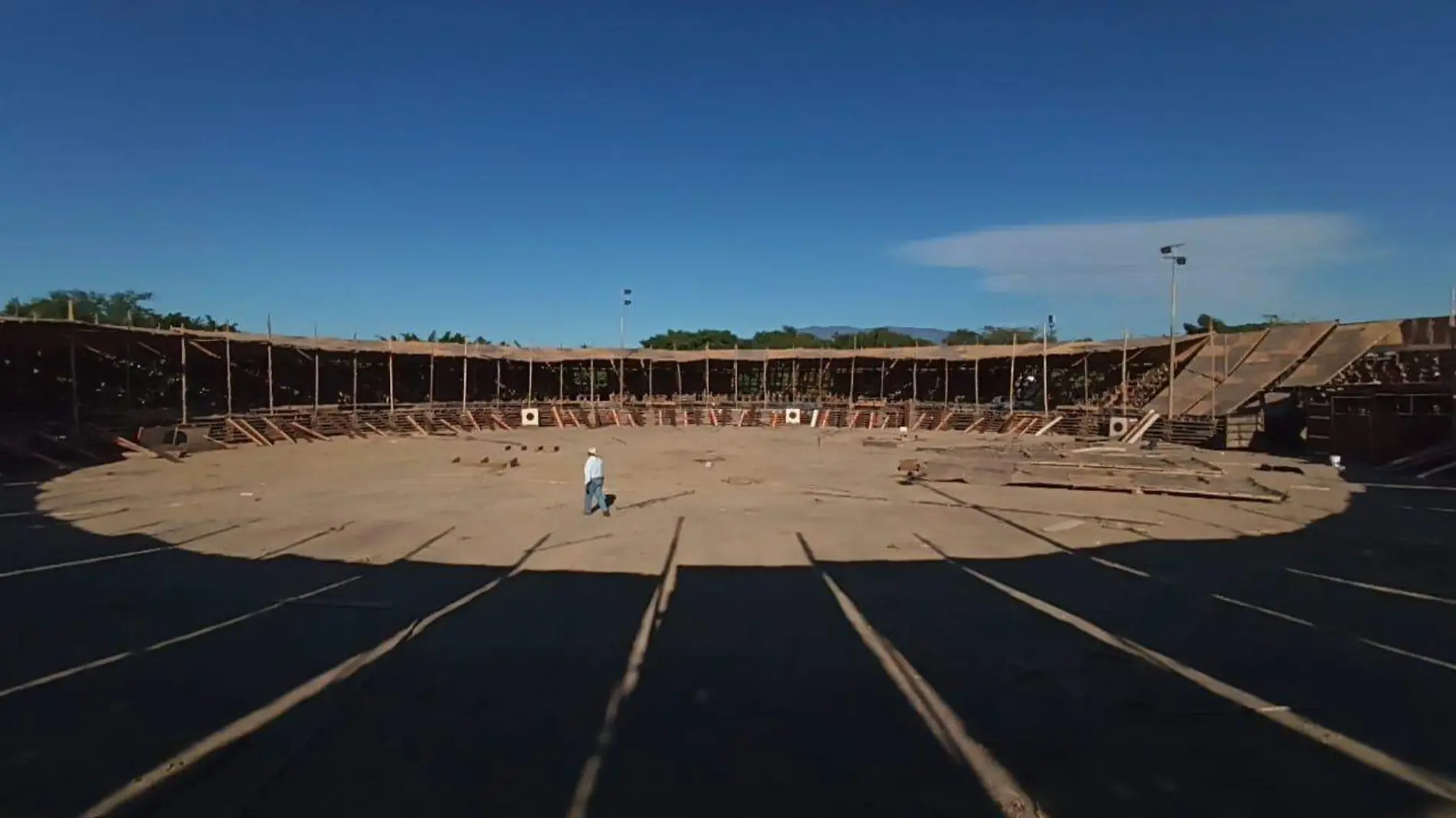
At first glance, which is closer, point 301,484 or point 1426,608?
point 1426,608

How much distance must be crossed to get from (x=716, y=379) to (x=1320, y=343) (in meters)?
35.5

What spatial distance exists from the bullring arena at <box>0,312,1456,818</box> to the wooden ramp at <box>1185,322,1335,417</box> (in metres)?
12.4

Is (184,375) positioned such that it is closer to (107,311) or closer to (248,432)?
(248,432)

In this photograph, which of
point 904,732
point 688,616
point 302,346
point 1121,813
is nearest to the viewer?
point 1121,813

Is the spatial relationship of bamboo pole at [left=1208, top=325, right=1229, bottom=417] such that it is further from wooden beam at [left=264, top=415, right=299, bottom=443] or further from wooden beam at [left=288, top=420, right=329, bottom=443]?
wooden beam at [left=264, top=415, right=299, bottom=443]

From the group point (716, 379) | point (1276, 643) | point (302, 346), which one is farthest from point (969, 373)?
point (1276, 643)

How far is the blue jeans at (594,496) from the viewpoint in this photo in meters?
14.3

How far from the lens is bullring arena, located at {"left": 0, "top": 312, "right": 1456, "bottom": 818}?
3943 millimetres

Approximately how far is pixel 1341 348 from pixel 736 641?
1519 inches

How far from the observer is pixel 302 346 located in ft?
111

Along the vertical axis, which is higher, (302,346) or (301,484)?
(302,346)

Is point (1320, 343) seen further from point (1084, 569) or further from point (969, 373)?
point (1084, 569)

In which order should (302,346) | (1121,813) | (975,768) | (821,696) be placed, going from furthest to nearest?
(302,346), (821,696), (975,768), (1121,813)

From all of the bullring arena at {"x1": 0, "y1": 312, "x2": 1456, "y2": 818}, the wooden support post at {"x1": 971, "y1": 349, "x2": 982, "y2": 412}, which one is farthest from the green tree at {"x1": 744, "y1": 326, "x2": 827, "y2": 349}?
the bullring arena at {"x1": 0, "y1": 312, "x2": 1456, "y2": 818}
